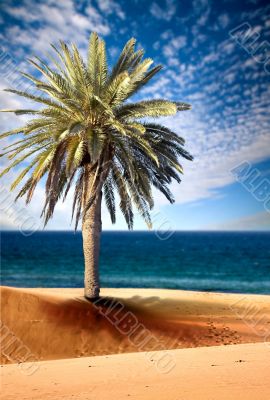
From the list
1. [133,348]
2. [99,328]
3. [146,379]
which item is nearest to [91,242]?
[99,328]

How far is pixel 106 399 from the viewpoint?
5617mm

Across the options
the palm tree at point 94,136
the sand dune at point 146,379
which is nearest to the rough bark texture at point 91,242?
the palm tree at point 94,136

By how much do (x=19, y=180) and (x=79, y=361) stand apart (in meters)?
7.44

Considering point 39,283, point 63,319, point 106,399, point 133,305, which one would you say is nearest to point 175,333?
point 133,305

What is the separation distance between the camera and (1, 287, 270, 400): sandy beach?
620 cm

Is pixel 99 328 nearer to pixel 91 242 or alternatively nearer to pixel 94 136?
pixel 91 242

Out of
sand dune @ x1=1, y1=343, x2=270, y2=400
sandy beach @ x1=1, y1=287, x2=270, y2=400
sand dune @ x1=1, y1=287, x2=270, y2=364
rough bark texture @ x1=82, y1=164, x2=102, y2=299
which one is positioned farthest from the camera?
rough bark texture @ x1=82, y1=164, x2=102, y2=299

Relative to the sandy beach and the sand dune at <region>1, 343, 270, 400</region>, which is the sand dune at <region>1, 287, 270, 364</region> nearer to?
the sandy beach

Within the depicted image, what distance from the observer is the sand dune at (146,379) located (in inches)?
230

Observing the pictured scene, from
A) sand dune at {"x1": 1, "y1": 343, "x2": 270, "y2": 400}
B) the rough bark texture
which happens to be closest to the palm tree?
the rough bark texture

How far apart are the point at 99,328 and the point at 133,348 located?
1432 mm

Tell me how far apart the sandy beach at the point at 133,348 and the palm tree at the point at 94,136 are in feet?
6.64

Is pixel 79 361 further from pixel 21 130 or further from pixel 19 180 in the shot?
pixel 21 130

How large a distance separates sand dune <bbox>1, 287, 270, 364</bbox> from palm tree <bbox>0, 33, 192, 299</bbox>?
4.94 ft
